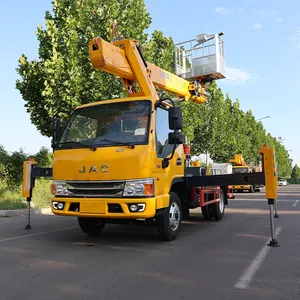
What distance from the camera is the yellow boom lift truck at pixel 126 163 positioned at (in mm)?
5844

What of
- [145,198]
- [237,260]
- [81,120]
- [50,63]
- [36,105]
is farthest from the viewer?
[36,105]

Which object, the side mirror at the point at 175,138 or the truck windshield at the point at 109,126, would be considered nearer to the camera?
the truck windshield at the point at 109,126

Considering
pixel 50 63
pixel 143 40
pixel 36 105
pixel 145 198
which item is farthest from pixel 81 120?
pixel 143 40

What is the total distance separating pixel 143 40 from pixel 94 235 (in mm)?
12279

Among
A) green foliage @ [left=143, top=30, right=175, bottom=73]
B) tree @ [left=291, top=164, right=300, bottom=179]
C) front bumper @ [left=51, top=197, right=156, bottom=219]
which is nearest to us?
front bumper @ [left=51, top=197, right=156, bottom=219]

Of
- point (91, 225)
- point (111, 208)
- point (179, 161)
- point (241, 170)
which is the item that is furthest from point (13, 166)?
point (241, 170)

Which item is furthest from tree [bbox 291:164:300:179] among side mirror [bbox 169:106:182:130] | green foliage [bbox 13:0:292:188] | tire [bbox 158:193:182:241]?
side mirror [bbox 169:106:182:130]

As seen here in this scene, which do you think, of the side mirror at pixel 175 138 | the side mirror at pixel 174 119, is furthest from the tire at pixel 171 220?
the side mirror at pixel 174 119

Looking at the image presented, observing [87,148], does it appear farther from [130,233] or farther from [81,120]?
[130,233]

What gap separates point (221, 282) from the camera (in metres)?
4.30

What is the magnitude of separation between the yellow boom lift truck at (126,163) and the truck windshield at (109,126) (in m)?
0.02

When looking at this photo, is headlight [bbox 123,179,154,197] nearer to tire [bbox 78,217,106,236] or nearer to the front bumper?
the front bumper

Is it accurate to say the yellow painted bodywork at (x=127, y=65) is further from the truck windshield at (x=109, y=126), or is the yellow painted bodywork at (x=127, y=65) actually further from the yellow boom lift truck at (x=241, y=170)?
the yellow boom lift truck at (x=241, y=170)

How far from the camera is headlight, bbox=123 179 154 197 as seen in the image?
19.0 feet
